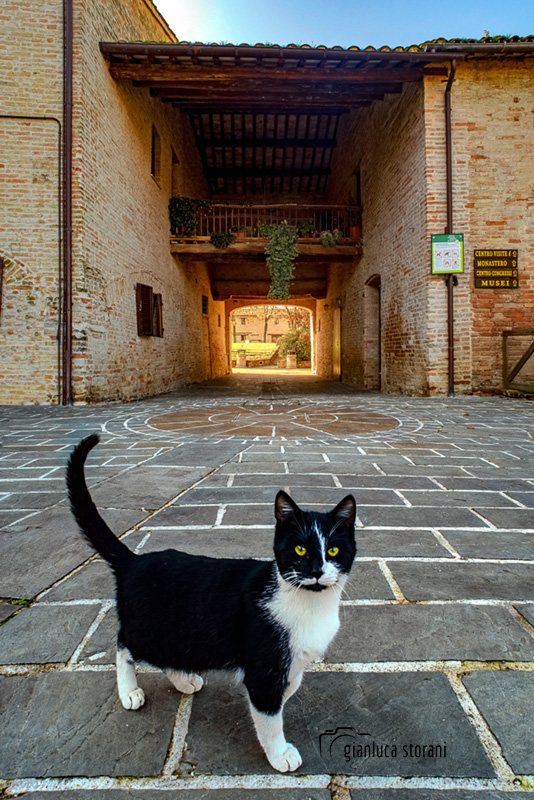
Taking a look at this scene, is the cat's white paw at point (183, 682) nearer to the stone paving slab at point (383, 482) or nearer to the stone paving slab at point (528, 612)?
the stone paving slab at point (528, 612)

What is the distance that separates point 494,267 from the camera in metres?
7.96

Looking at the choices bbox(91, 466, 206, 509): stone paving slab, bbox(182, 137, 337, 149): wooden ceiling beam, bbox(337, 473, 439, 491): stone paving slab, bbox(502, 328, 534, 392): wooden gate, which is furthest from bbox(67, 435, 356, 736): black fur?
bbox(182, 137, 337, 149): wooden ceiling beam

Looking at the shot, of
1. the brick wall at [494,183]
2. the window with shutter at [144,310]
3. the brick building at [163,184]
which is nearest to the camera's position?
the brick building at [163,184]

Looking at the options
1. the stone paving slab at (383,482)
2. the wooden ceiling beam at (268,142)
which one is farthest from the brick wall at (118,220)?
the stone paving slab at (383,482)

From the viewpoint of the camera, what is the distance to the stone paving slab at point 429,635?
114cm

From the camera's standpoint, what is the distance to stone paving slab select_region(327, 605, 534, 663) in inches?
44.9

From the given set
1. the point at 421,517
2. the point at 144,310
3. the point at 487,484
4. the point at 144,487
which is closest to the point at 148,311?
the point at 144,310

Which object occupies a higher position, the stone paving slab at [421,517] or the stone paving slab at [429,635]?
the stone paving slab at [421,517]

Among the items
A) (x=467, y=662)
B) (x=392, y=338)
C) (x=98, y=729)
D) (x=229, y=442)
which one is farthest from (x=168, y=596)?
(x=392, y=338)

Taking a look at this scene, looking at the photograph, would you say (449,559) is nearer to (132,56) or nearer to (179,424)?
(179,424)

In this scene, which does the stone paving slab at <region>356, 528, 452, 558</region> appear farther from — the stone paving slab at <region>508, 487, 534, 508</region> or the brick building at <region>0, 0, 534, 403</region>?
the brick building at <region>0, 0, 534, 403</region>

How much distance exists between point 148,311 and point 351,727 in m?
9.43

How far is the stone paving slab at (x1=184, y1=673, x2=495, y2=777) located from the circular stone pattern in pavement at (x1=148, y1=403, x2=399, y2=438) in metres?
3.46

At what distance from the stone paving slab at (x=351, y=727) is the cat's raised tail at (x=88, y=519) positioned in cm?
39
